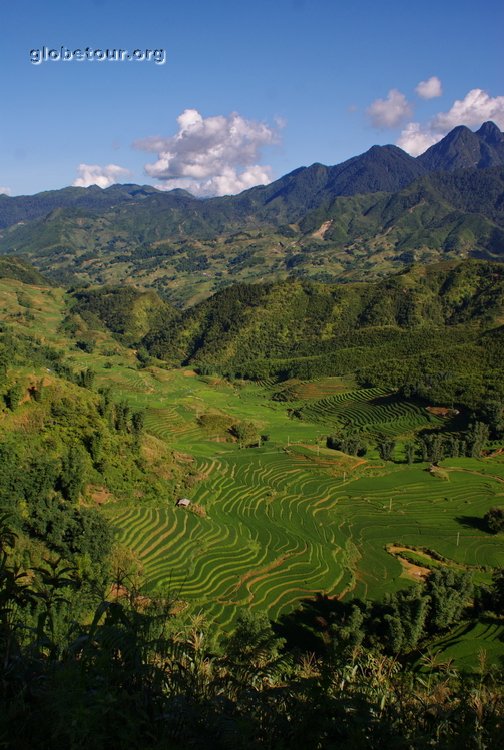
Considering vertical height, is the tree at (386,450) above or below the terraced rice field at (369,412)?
below

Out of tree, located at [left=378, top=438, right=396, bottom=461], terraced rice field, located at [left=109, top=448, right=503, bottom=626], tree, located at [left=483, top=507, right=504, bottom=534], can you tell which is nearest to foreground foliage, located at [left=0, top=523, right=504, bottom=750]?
terraced rice field, located at [left=109, top=448, right=503, bottom=626]

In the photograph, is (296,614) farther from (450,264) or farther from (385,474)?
(450,264)

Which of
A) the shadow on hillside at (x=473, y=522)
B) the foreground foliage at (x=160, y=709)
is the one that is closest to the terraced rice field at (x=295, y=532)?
the shadow on hillside at (x=473, y=522)

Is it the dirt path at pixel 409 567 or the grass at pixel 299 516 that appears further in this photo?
the dirt path at pixel 409 567

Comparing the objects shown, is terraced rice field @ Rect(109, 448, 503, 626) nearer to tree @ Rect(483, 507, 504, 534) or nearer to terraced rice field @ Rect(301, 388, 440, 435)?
tree @ Rect(483, 507, 504, 534)

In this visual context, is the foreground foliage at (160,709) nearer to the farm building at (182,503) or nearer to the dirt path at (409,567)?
the dirt path at (409,567)

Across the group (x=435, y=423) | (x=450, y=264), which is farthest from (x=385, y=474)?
(x=450, y=264)

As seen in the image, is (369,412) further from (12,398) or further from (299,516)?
(12,398)

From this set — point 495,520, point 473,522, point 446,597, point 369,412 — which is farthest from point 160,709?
point 369,412

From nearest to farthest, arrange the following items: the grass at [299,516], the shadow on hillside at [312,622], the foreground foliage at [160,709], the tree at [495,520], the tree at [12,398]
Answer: the foreground foliage at [160,709] → the shadow on hillside at [312,622] → the grass at [299,516] → the tree at [12,398] → the tree at [495,520]

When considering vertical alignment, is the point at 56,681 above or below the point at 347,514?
above

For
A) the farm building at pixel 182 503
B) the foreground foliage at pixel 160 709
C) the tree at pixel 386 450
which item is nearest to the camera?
the foreground foliage at pixel 160 709
